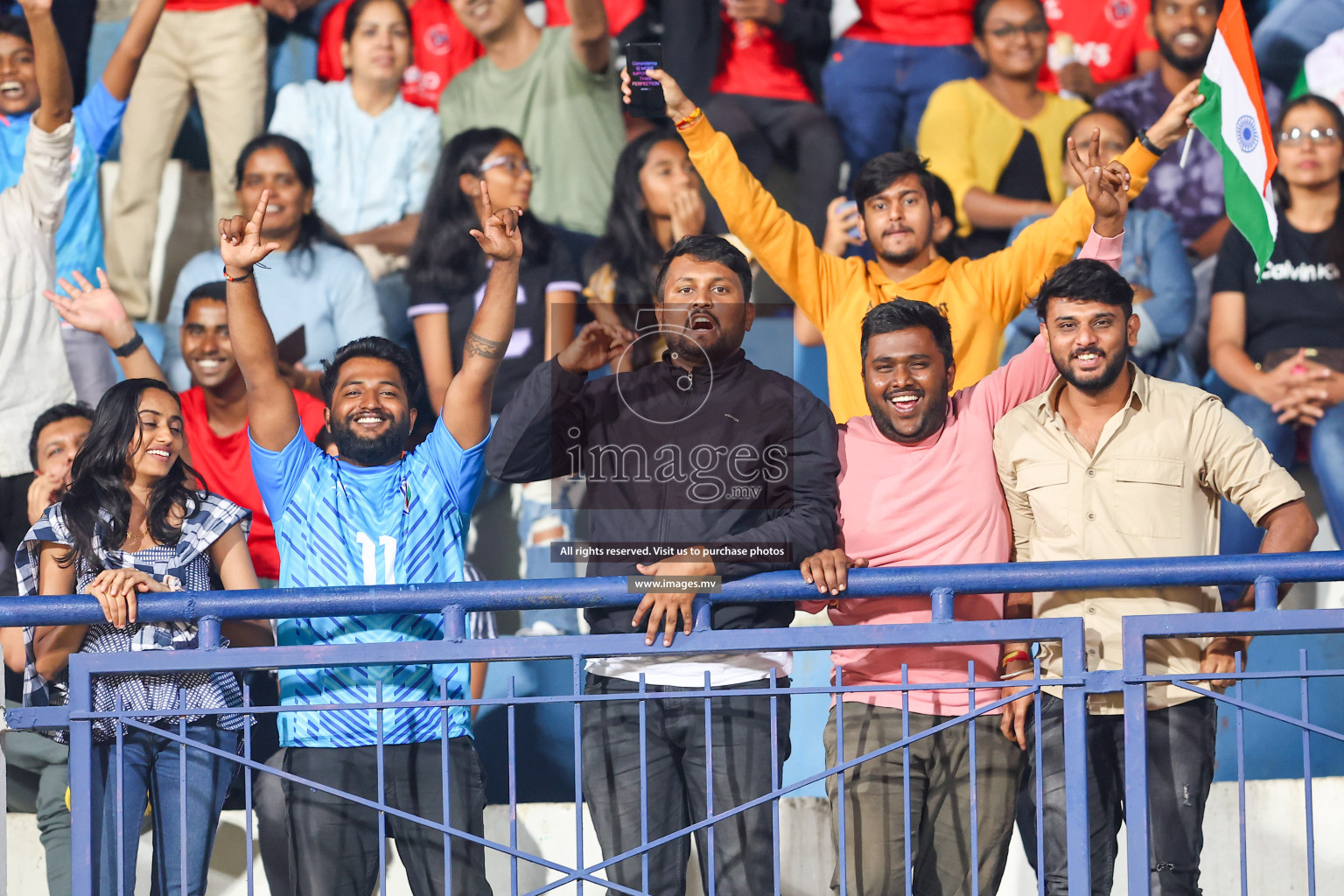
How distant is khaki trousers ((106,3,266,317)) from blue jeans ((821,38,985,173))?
2302mm

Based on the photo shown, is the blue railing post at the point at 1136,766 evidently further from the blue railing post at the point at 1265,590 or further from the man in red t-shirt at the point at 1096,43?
the man in red t-shirt at the point at 1096,43

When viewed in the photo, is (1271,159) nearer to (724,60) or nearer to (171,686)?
(724,60)

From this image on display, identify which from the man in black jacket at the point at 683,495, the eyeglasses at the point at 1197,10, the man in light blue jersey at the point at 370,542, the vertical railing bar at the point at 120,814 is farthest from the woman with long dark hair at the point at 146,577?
the eyeglasses at the point at 1197,10

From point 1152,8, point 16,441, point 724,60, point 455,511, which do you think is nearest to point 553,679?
point 455,511

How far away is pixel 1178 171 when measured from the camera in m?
5.59

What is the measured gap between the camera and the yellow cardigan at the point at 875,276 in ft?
13.4

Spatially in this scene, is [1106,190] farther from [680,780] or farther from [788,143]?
[788,143]

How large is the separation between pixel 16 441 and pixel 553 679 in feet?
7.13

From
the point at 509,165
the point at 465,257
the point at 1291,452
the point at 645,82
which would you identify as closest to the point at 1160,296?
the point at 1291,452

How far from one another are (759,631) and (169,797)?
1.54m

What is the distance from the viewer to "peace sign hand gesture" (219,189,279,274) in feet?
11.3

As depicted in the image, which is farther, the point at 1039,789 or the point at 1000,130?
the point at 1000,130

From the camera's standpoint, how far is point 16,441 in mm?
5215

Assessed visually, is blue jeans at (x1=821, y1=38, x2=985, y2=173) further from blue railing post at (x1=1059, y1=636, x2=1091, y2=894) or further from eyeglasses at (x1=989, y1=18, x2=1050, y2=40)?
blue railing post at (x1=1059, y1=636, x2=1091, y2=894)
